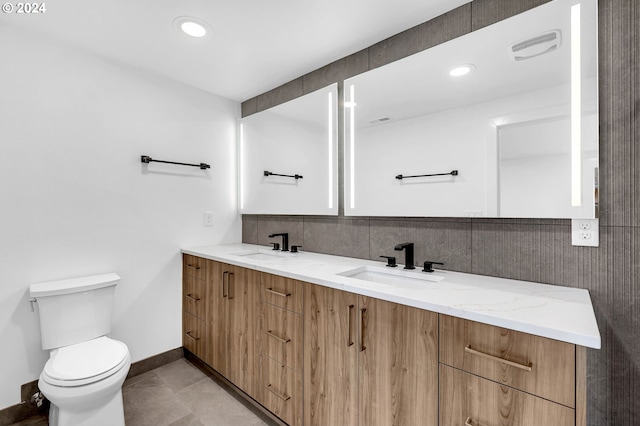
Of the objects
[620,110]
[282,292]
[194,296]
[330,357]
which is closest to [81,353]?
[194,296]

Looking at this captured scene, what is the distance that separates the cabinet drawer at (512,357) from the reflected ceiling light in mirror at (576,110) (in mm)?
722

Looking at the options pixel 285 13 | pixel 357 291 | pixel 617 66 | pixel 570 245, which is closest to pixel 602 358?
pixel 570 245

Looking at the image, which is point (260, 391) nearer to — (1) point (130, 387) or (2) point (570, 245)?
(1) point (130, 387)

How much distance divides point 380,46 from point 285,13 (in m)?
0.63

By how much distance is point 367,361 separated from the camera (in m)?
1.27

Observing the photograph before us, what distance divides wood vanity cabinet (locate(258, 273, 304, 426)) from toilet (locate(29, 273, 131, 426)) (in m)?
0.76

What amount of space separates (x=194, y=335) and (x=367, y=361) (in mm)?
1699

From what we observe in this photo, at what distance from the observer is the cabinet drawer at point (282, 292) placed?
153 cm

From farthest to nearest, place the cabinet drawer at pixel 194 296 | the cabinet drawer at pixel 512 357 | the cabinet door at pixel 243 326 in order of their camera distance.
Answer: the cabinet drawer at pixel 194 296, the cabinet door at pixel 243 326, the cabinet drawer at pixel 512 357

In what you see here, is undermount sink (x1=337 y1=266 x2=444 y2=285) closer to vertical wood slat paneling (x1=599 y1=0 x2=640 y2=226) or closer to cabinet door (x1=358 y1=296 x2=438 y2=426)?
cabinet door (x1=358 y1=296 x2=438 y2=426)

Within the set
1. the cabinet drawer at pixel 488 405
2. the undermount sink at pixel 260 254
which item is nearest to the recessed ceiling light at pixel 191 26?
the undermount sink at pixel 260 254

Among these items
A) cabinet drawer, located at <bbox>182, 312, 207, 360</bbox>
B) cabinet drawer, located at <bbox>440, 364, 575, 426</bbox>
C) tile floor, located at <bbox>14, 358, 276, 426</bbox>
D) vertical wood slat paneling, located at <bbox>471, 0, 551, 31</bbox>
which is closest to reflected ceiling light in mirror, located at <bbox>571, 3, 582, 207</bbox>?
vertical wood slat paneling, located at <bbox>471, 0, 551, 31</bbox>

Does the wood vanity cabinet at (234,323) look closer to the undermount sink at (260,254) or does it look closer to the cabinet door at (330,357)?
the undermount sink at (260,254)

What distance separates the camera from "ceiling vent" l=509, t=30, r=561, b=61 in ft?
4.21
